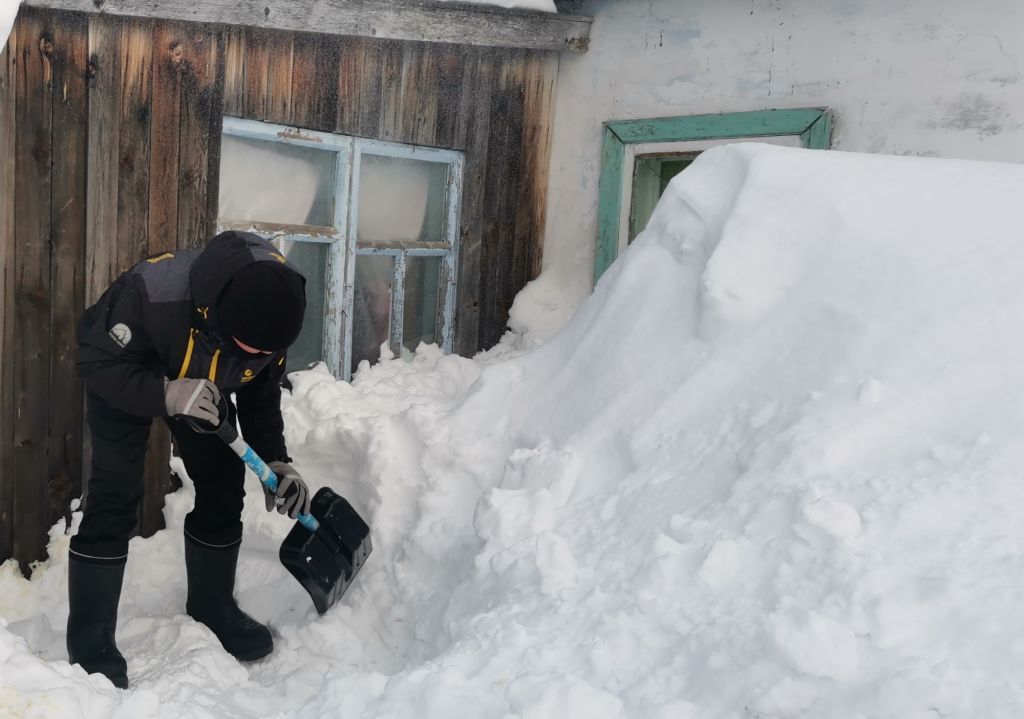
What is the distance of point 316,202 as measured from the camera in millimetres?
4227

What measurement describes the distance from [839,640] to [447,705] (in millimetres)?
847

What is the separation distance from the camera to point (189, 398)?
8.63 feet

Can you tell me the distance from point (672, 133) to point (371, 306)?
1.80 metres

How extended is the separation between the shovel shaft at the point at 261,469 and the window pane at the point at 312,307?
4.20 feet

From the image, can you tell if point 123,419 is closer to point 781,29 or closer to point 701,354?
point 701,354

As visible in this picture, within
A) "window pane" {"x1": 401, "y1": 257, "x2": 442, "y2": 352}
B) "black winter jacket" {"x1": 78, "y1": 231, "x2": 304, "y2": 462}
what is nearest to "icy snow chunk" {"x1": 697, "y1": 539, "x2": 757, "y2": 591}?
"black winter jacket" {"x1": 78, "y1": 231, "x2": 304, "y2": 462}

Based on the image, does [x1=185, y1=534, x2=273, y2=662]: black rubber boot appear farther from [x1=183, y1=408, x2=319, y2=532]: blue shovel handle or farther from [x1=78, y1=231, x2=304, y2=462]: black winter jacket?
[x1=78, y1=231, x2=304, y2=462]: black winter jacket

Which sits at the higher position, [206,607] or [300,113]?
[300,113]

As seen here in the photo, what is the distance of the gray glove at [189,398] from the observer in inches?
104

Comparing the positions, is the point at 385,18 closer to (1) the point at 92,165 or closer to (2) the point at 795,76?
(1) the point at 92,165

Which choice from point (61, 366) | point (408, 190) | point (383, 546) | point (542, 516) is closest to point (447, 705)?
point (542, 516)

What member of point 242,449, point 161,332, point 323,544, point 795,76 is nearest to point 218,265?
point 161,332

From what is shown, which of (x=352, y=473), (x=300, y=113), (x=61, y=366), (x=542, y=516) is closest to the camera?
(x=542, y=516)

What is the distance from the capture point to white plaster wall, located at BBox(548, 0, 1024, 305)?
3.93 m
